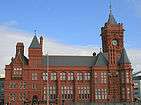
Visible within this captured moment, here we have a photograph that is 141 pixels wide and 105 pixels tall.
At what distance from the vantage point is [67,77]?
348ft

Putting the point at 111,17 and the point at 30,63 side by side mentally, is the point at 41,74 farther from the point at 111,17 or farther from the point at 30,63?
the point at 111,17

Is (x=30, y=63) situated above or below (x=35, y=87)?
above

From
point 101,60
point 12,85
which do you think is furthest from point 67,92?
point 12,85

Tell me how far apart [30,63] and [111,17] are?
31.4 m

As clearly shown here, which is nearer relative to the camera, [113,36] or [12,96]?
[12,96]

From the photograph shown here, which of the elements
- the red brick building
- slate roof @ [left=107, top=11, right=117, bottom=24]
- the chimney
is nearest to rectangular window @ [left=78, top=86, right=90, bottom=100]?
the red brick building

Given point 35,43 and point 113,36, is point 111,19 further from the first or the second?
point 35,43

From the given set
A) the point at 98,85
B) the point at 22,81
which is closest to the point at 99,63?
the point at 98,85

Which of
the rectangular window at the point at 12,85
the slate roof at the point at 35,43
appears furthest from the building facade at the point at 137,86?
the rectangular window at the point at 12,85

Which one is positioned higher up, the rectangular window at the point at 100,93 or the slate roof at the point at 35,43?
the slate roof at the point at 35,43

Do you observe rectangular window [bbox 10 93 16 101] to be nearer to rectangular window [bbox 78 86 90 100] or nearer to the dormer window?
the dormer window

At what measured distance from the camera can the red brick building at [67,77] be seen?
336ft

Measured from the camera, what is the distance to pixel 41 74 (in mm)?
104375

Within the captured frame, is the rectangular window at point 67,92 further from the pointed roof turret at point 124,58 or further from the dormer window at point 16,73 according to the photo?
the pointed roof turret at point 124,58
